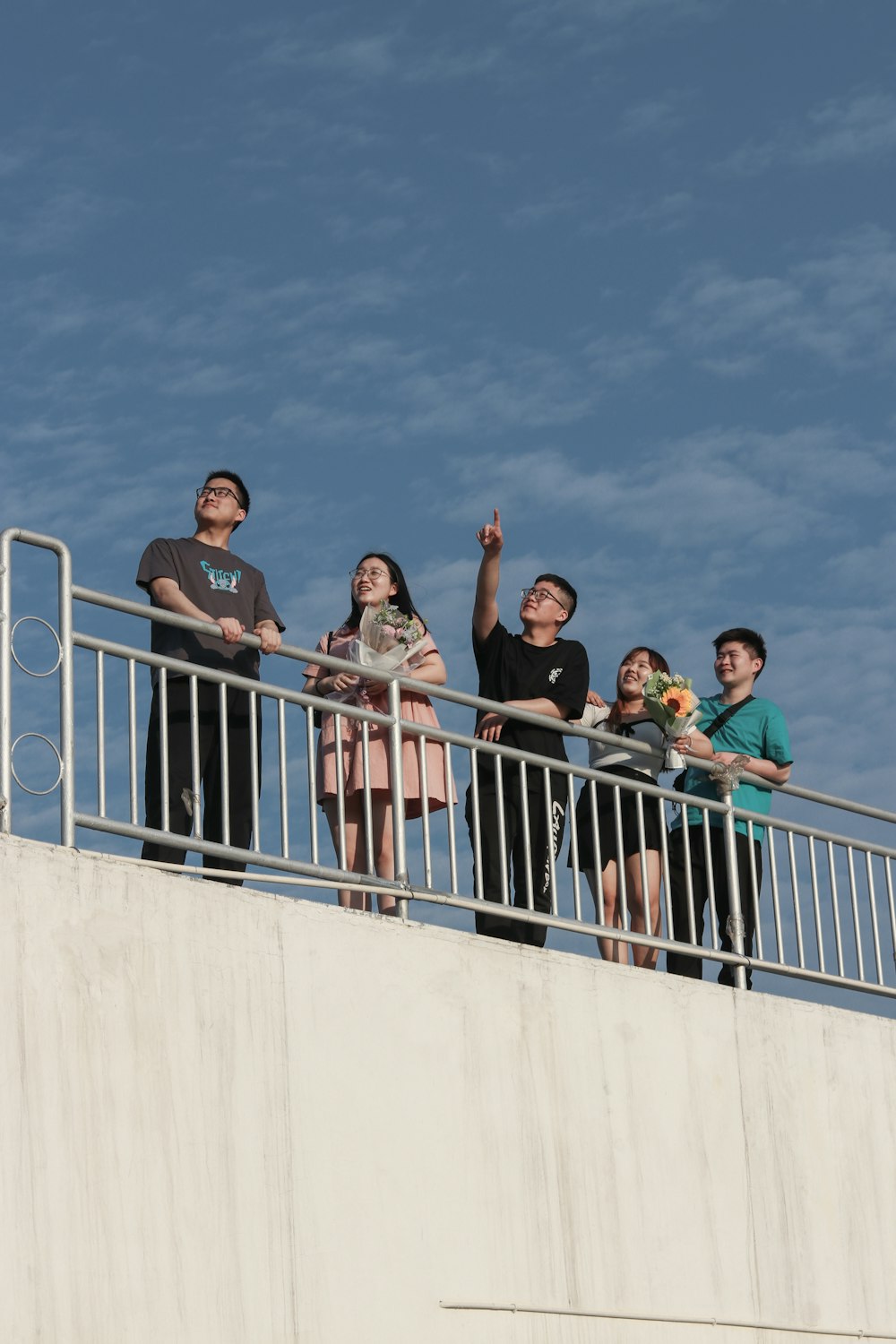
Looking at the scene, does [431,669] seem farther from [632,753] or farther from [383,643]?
[632,753]

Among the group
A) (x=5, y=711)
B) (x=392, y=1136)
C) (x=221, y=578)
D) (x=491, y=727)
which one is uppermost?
(x=221, y=578)

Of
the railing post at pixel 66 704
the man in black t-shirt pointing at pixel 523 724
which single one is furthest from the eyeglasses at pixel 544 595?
the railing post at pixel 66 704

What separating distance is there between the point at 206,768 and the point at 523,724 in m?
1.94

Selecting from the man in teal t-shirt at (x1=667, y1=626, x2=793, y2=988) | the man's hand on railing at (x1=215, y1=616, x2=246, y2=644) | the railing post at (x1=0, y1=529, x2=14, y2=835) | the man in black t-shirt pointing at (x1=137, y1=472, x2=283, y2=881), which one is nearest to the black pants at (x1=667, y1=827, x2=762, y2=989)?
the man in teal t-shirt at (x1=667, y1=626, x2=793, y2=988)

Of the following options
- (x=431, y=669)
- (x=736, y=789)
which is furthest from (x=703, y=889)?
(x=431, y=669)

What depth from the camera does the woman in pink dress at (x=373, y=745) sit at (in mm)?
9359

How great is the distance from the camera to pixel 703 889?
1084 centimetres

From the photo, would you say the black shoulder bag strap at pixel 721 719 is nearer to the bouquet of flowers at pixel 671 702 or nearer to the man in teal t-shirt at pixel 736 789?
the man in teal t-shirt at pixel 736 789

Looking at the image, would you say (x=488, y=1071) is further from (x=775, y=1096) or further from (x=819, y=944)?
(x=819, y=944)

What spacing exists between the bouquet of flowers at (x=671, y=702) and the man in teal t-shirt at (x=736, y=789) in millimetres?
172

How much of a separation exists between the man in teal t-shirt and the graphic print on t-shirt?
2526 millimetres

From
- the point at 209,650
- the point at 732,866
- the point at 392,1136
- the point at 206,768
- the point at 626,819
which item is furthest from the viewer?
the point at 732,866

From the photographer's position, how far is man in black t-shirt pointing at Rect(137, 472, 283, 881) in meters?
8.70

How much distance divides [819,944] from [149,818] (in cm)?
Result: 413
